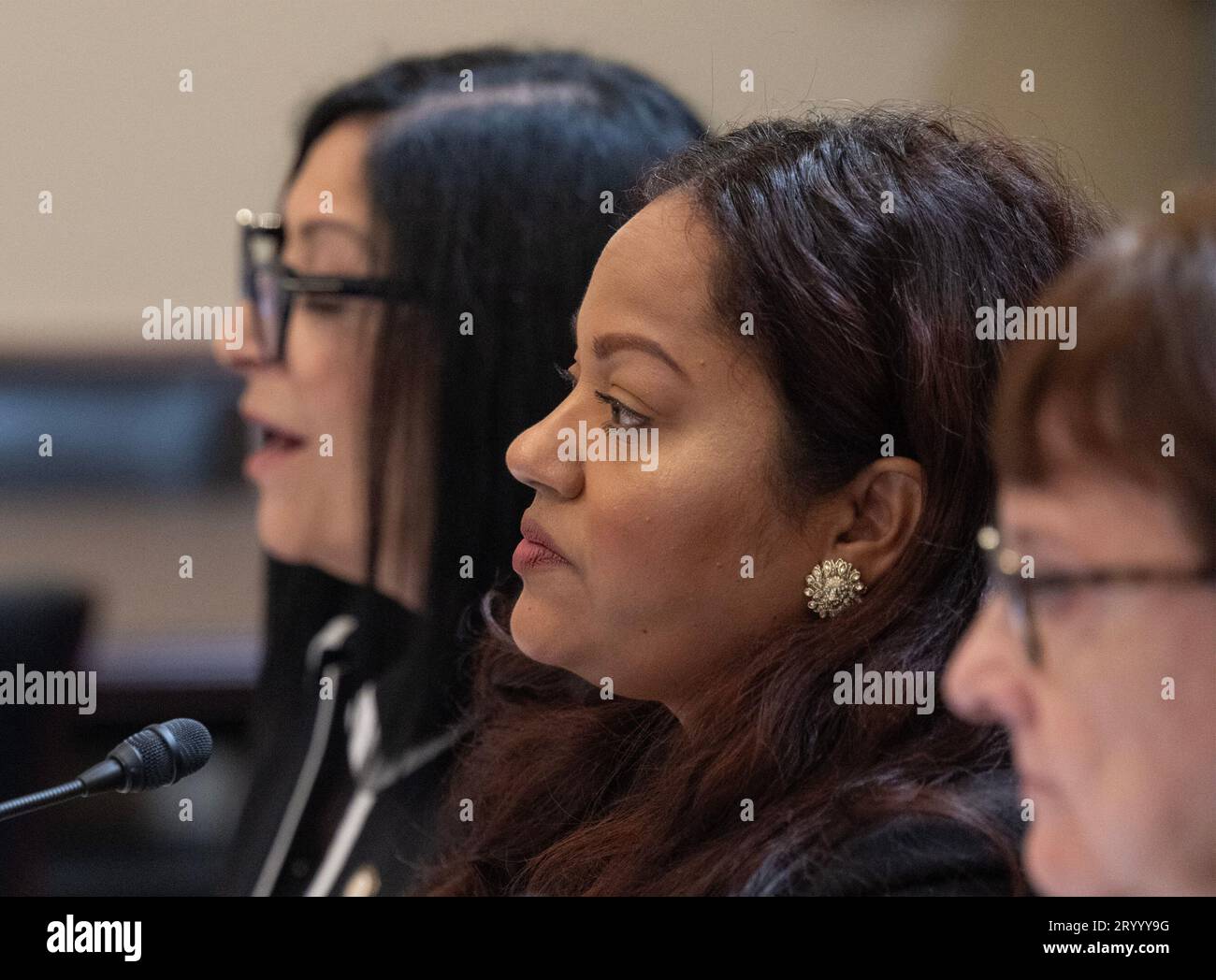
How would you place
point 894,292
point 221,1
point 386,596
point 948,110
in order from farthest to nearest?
point 386,596 < point 221,1 < point 948,110 < point 894,292

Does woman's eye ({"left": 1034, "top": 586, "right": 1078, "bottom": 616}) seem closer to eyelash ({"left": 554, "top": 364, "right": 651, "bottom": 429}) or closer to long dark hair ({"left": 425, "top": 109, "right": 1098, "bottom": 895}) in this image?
long dark hair ({"left": 425, "top": 109, "right": 1098, "bottom": 895})

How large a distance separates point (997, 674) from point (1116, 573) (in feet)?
0.25

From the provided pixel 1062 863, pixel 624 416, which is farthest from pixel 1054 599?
pixel 624 416

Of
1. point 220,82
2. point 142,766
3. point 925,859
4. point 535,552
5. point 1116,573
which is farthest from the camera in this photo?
point 220,82

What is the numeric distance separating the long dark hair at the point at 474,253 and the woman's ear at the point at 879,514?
387 mm

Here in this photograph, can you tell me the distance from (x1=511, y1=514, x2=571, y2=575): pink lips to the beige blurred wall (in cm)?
40

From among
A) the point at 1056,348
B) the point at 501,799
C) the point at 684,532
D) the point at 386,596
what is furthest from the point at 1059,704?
the point at 386,596

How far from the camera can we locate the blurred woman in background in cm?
62

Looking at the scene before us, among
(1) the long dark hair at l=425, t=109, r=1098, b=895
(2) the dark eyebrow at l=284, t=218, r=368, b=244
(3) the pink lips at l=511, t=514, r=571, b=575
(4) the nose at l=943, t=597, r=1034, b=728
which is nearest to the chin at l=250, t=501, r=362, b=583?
(2) the dark eyebrow at l=284, t=218, r=368, b=244

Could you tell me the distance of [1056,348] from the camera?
623mm

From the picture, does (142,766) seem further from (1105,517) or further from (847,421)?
(1105,517)

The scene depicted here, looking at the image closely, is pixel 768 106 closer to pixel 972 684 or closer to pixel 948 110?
pixel 948 110

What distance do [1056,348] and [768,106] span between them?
60 centimetres

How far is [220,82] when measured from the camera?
128 centimetres
